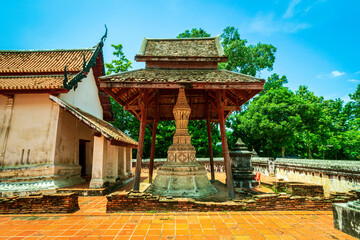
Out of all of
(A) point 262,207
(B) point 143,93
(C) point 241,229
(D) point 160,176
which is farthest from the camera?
(B) point 143,93

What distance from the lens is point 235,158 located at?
9.72m

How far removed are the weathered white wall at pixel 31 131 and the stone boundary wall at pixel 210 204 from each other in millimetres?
5122

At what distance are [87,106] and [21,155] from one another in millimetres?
4764

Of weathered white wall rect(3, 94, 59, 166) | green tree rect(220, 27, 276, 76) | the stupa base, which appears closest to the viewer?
the stupa base

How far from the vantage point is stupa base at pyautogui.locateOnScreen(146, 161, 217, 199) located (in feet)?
21.1

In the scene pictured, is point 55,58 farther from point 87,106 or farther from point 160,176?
point 160,176

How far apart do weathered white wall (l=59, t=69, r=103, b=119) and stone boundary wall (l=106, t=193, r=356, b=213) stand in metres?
6.79

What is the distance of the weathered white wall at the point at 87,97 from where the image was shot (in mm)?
10477

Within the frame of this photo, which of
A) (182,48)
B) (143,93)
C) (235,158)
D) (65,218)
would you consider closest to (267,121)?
(235,158)

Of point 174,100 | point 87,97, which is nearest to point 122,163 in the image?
point 87,97

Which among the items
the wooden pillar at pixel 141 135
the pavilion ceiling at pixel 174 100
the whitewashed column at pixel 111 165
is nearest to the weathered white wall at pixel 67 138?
the whitewashed column at pixel 111 165

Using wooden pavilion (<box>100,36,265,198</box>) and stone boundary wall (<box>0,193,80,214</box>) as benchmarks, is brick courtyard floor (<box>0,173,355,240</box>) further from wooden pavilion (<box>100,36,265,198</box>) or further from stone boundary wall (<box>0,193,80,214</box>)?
wooden pavilion (<box>100,36,265,198</box>)

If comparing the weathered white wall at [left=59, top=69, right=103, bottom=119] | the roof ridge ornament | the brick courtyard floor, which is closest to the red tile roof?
the roof ridge ornament

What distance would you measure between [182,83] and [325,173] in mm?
7911
